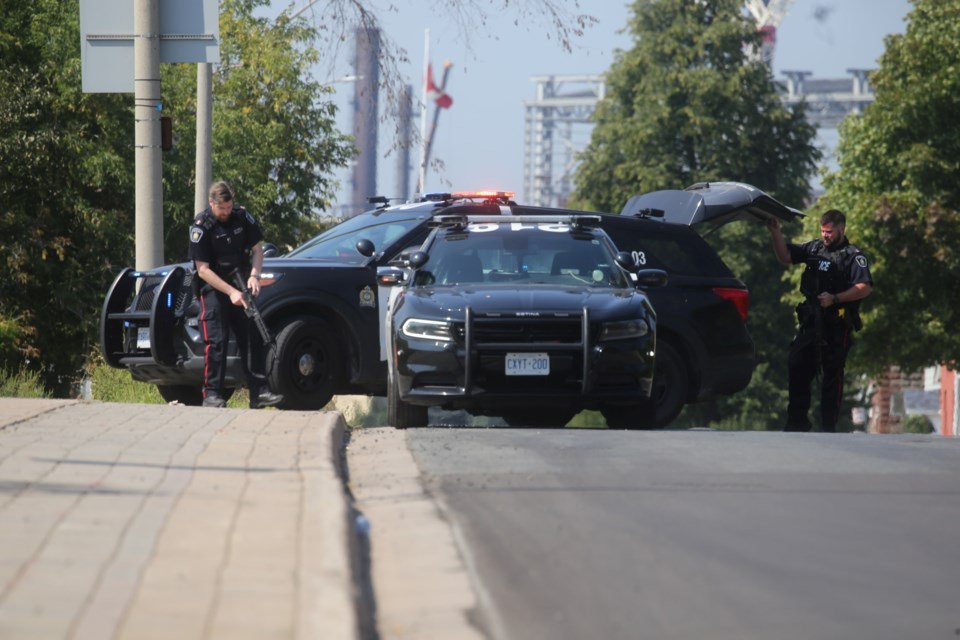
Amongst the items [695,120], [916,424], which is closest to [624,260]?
[695,120]

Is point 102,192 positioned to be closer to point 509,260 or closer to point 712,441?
point 509,260

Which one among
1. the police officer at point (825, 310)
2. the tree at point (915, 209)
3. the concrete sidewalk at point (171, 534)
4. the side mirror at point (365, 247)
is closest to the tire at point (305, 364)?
the side mirror at point (365, 247)

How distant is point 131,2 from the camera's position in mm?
16750

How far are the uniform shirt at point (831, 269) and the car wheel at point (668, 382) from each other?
57.7 inches

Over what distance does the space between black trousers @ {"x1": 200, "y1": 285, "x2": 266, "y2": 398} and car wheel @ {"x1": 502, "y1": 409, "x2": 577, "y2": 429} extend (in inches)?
83.3

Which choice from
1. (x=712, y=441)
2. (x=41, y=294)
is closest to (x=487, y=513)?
(x=712, y=441)

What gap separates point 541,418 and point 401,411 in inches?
135

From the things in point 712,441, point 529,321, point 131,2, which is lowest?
point 712,441

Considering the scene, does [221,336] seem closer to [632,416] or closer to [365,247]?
[365,247]

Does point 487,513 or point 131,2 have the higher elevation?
point 131,2

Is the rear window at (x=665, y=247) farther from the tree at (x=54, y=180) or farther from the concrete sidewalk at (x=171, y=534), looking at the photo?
the tree at (x=54, y=180)

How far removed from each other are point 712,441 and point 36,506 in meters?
5.68

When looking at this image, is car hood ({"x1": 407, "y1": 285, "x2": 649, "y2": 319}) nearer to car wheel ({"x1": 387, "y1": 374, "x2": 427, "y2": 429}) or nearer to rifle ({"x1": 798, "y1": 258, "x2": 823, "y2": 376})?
car wheel ({"x1": 387, "y1": 374, "x2": 427, "y2": 429})

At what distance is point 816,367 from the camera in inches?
619
